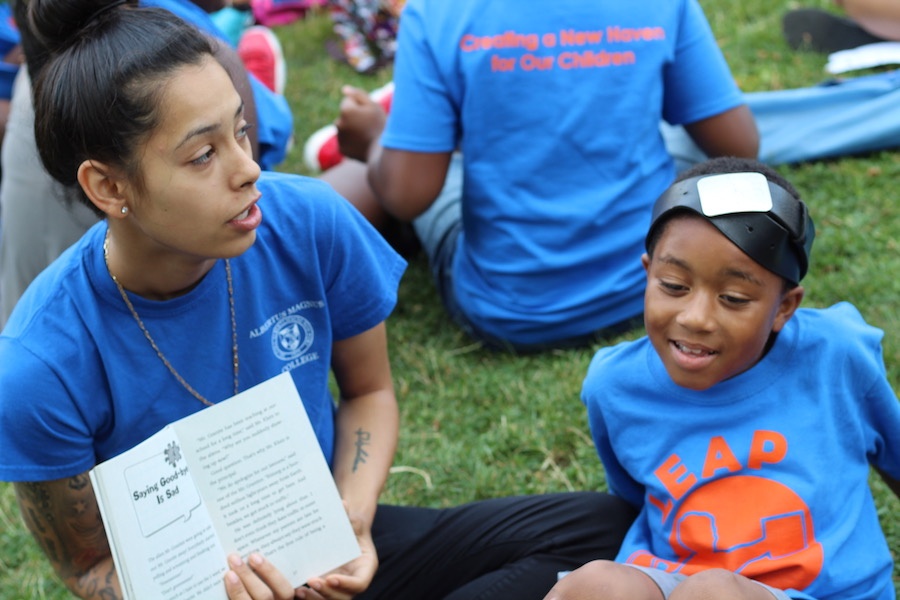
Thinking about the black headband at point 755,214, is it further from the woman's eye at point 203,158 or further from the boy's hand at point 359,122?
the boy's hand at point 359,122

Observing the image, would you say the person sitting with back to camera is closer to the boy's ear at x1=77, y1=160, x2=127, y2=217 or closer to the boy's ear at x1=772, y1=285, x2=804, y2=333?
the boy's ear at x1=772, y1=285, x2=804, y2=333

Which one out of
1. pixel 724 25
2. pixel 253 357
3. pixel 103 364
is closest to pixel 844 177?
pixel 724 25

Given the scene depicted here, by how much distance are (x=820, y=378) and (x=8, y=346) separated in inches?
59.8

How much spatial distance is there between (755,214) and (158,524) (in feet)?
3.95

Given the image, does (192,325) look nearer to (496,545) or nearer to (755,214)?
(496,545)

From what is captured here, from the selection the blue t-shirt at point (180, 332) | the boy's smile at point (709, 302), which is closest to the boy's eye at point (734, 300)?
the boy's smile at point (709, 302)

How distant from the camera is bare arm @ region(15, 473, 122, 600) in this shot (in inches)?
83.6

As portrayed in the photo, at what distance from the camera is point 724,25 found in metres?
5.81

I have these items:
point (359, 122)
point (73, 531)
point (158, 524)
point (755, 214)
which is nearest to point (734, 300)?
point (755, 214)

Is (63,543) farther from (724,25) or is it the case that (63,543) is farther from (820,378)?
(724,25)

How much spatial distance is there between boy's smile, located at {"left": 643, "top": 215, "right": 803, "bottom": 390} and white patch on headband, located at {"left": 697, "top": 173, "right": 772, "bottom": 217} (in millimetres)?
38

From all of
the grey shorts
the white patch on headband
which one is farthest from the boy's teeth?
the grey shorts

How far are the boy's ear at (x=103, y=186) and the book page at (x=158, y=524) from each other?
0.41 m

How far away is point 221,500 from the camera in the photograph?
6.63 ft
